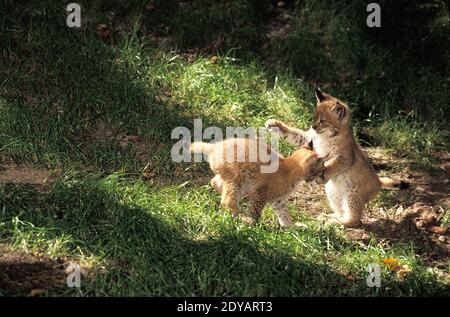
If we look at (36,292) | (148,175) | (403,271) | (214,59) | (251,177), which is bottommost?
(403,271)

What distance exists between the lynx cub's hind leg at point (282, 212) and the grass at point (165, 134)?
0.49 ft

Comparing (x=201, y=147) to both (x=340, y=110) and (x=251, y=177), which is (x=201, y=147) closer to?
(x=251, y=177)

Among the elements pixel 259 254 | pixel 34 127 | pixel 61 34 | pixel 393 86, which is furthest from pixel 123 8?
pixel 259 254

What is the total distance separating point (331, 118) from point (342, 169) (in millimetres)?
532

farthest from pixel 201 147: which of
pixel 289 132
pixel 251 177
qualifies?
pixel 289 132

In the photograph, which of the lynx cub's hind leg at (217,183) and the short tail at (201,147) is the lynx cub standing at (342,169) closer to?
the lynx cub's hind leg at (217,183)

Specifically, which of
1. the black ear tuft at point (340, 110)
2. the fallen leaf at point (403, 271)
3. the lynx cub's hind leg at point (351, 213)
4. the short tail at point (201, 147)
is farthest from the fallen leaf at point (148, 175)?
the fallen leaf at point (403, 271)

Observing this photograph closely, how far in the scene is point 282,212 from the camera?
283 inches

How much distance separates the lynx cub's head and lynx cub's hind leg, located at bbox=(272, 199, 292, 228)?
0.96 m

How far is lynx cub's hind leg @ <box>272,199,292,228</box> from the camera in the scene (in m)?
7.15

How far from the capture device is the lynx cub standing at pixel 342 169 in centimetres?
748

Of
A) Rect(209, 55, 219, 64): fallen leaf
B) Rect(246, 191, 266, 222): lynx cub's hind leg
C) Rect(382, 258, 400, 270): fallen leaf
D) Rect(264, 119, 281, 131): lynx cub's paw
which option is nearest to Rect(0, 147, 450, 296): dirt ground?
Rect(382, 258, 400, 270): fallen leaf

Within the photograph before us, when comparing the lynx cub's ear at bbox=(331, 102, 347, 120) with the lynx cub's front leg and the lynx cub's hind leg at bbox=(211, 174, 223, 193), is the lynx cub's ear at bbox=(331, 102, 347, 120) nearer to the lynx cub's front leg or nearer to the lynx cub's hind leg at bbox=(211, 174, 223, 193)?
the lynx cub's front leg
